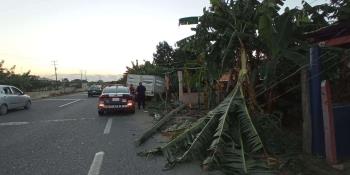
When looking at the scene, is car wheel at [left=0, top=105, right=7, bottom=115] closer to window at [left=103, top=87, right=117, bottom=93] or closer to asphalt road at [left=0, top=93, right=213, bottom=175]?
window at [left=103, top=87, right=117, bottom=93]

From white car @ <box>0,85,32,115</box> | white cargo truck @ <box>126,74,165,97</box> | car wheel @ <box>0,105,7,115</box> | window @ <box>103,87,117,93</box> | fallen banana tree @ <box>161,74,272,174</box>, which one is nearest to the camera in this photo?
fallen banana tree @ <box>161,74,272,174</box>

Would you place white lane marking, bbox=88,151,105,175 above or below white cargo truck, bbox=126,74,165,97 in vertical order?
below

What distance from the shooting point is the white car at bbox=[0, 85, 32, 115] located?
2283 cm

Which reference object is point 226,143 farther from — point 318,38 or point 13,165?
point 318,38

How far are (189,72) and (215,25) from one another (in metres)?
5.87

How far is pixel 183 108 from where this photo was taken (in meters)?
19.9

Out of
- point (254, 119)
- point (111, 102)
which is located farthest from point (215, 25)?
point (111, 102)

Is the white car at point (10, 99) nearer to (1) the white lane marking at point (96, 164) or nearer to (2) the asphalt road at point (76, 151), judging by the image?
(2) the asphalt road at point (76, 151)

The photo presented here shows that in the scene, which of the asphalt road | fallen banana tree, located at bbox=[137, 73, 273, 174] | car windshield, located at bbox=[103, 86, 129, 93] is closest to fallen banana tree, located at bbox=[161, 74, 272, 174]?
fallen banana tree, located at bbox=[137, 73, 273, 174]

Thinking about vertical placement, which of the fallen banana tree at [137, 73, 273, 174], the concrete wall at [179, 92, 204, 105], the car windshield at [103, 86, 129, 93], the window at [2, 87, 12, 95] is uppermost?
the window at [2, 87, 12, 95]

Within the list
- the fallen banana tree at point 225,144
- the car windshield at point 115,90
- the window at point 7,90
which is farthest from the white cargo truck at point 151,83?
the fallen banana tree at point 225,144

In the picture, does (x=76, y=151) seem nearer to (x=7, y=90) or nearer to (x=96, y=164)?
(x=96, y=164)

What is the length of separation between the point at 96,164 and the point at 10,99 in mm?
17558

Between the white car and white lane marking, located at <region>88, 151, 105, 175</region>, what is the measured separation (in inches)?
593
